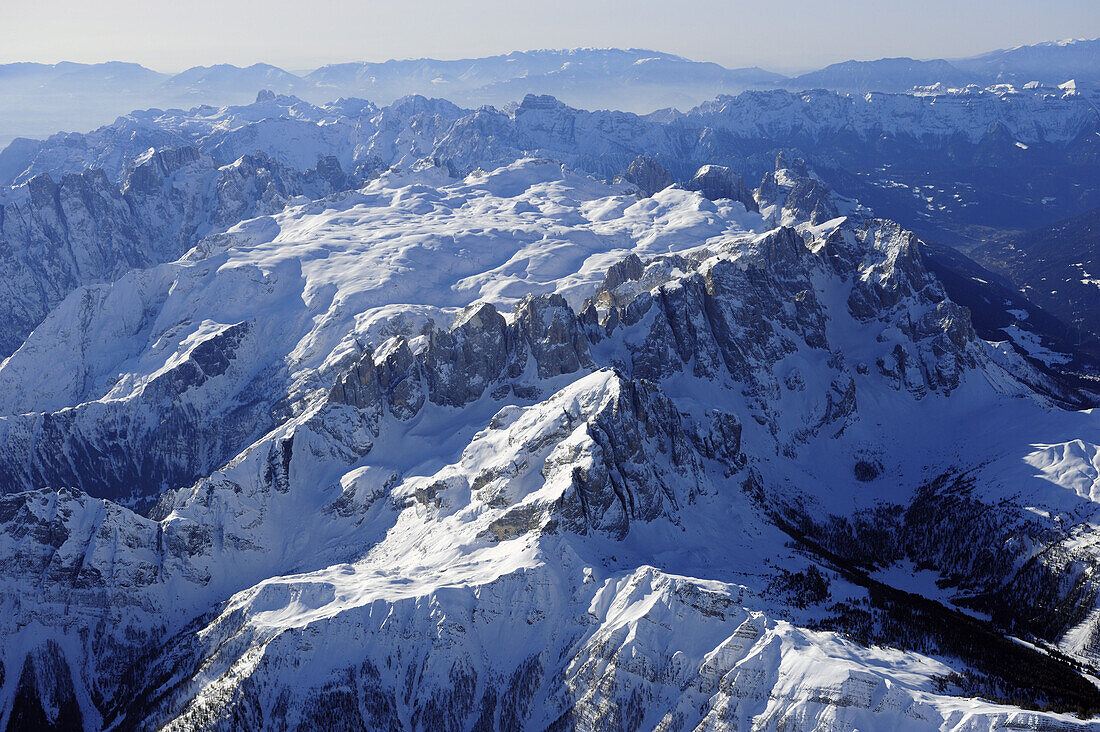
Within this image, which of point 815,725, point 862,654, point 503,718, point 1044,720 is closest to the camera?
point 1044,720

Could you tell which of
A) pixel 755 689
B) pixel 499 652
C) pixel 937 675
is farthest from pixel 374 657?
pixel 937 675

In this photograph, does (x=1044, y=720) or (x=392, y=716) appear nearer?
(x=1044, y=720)

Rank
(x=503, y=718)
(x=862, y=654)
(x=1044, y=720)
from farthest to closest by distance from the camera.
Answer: (x=503, y=718), (x=862, y=654), (x=1044, y=720)

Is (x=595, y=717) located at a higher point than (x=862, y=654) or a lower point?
lower

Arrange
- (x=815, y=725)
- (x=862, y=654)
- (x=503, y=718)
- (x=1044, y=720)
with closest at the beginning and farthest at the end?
1. (x=1044, y=720)
2. (x=815, y=725)
3. (x=862, y=654)
4. (x=503, y=718)

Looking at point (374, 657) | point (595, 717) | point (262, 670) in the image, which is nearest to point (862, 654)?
point (595, 717)

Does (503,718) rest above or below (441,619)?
below

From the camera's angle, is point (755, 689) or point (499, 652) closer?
point (755, 689)

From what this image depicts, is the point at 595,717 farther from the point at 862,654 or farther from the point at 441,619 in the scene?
the point at 862,654

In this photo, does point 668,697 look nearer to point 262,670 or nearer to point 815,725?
point 815,725
